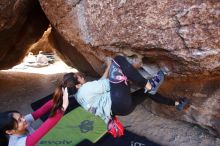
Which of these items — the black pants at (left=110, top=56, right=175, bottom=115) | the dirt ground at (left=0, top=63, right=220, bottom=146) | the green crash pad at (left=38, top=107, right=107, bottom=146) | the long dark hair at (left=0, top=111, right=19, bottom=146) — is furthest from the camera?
the dirt ground at (left=0, top=63, right=220, bottom=146)

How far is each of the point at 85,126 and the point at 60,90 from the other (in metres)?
0.48

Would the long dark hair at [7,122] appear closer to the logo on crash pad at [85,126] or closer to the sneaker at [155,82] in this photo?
the logo on crash pad at [85,126]

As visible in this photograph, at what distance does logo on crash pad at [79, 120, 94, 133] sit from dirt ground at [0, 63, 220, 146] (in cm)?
78

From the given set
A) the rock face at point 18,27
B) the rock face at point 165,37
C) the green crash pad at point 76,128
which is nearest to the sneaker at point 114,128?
the green crash pad at point 76,128

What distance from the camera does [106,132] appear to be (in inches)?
117

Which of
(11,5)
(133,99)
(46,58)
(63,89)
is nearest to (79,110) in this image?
(63,89)

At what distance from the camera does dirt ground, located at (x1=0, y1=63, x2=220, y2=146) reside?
320 cm

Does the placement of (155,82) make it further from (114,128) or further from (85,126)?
(85,126)

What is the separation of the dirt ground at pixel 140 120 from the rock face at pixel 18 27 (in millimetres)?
517

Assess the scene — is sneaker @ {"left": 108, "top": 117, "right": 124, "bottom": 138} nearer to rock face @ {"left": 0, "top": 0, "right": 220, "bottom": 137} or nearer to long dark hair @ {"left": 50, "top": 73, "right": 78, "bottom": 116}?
long dark hair @ {"left": 50, "top": 73, "right": 78, "bottom": 116}

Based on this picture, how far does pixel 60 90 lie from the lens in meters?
2.65

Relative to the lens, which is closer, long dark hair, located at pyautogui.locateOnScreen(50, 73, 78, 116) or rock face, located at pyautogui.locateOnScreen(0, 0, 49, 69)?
long dark hair, located at pyautogui.locateOnScreen(50, 73, 78, 116)

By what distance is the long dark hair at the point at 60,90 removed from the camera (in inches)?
101

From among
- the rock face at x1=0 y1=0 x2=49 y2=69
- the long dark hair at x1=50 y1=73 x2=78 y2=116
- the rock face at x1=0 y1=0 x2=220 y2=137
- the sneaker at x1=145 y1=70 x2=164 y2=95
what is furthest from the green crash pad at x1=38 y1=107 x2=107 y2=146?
the rock face at x1=0 y1=0 x2=49 y2=69
